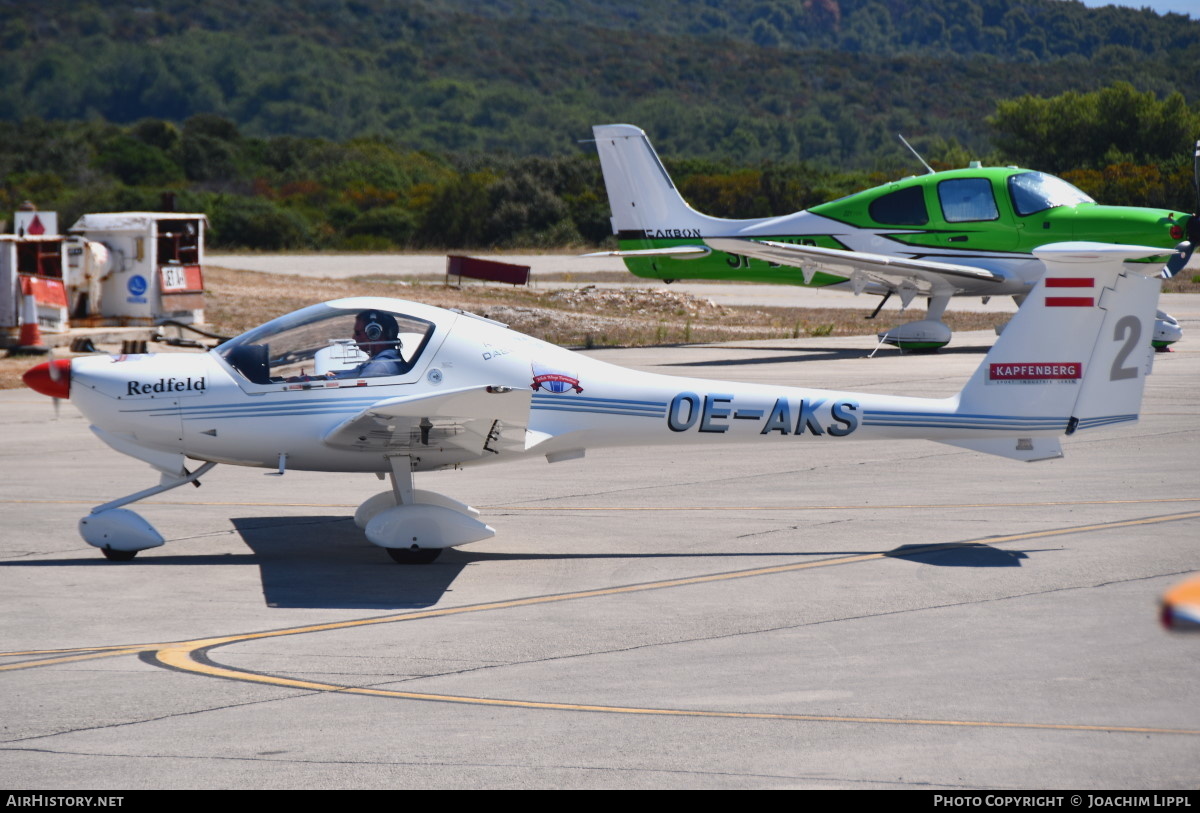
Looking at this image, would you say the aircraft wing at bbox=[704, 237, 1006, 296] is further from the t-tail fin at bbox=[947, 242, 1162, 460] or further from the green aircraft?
the t-tail fin at bbox=[947, 242, 1162, 460]

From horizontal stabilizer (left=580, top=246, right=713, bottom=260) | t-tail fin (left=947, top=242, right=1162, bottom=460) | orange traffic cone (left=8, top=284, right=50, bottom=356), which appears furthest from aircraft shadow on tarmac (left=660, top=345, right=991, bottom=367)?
t-tail fin (left=947, top=242, right=1162, bottom=460)

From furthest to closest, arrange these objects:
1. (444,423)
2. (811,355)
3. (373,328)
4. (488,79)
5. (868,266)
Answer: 1. (488,79)
2. (811,355)
3. (868,266)
4. (373,328)
5. (444,423)

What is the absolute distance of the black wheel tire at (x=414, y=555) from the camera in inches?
374

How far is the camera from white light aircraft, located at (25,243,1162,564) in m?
9.59

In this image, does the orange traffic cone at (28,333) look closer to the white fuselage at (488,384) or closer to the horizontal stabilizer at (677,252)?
the horizontal stabilizer at (677,252)

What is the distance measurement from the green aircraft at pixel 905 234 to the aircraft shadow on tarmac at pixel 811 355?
0.54 metres

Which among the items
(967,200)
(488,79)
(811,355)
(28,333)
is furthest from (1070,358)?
(488,79)

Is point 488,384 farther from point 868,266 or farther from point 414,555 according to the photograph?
point 868,266

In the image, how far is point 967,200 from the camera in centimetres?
2219

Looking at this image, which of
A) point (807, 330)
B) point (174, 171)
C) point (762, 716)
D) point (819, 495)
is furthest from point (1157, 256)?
point (174, 171)

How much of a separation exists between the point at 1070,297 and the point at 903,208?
1325 cm

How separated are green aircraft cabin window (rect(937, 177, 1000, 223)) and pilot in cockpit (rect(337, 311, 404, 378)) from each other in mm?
14881

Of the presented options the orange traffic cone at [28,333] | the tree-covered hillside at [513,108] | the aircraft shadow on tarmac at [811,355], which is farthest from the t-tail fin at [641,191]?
the tree-covered hillside at [513,108]

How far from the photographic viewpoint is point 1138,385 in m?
9.88
